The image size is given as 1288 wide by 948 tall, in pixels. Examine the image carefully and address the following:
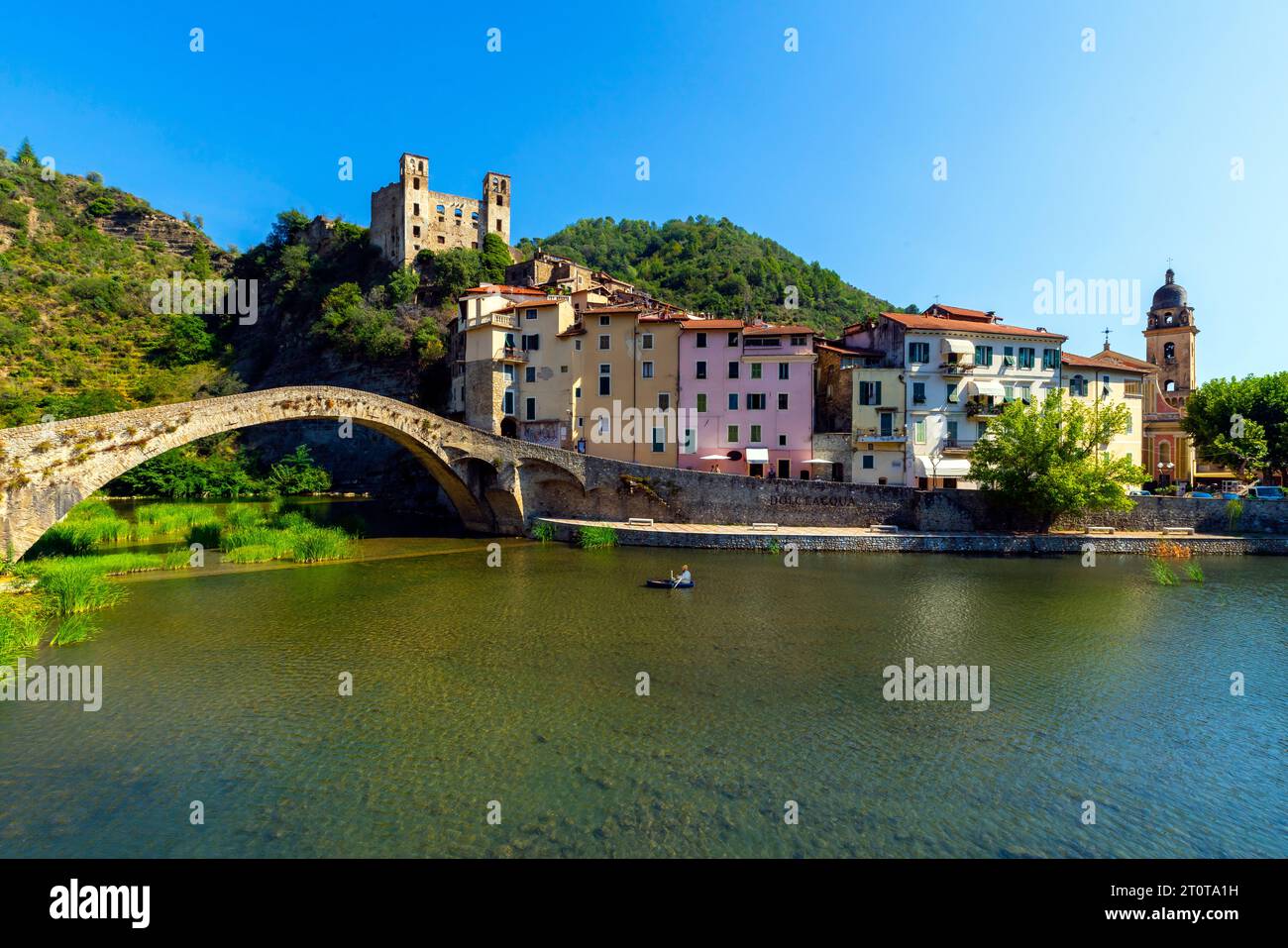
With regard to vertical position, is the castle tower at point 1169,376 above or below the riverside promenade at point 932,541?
above

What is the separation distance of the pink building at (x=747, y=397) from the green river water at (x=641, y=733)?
2041 cm

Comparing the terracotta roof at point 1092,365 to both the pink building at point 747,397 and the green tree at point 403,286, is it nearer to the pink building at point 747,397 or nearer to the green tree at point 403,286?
the pink building at point 747,397

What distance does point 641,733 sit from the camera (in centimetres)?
1009

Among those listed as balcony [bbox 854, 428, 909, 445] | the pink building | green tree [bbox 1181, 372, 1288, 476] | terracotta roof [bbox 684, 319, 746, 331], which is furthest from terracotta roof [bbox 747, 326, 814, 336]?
green tree [bbox 1181, 372, 1288, 476]

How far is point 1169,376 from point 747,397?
4854cm

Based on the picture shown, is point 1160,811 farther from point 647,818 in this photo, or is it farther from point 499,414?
point 499,414

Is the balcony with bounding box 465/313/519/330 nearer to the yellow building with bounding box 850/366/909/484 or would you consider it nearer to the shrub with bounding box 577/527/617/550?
the shrub with bounding box 577/527/617/550

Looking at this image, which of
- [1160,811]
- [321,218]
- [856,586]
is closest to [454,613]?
[856,586]

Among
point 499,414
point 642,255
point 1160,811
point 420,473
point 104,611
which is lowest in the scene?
point 1160,811

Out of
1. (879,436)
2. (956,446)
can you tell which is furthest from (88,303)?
(956,446)

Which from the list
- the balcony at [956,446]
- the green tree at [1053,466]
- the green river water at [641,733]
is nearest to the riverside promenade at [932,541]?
the green tree at [1053,466]

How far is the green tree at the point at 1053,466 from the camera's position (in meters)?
30.0
